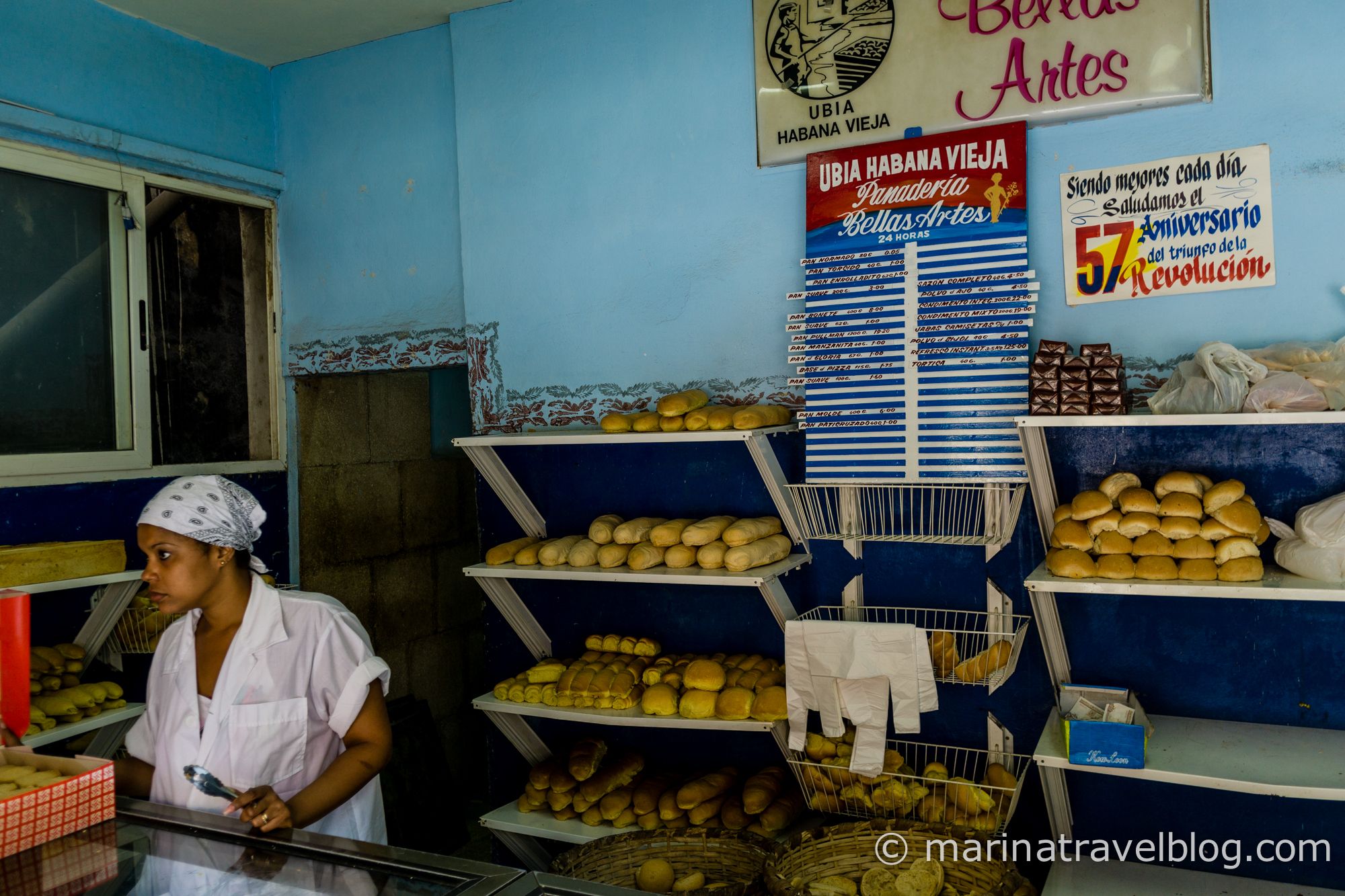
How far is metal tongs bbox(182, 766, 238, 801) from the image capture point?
201 cm

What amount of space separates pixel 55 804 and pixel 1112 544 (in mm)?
2520

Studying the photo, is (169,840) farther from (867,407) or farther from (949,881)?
(867,407)

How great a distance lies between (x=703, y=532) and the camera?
3242mm

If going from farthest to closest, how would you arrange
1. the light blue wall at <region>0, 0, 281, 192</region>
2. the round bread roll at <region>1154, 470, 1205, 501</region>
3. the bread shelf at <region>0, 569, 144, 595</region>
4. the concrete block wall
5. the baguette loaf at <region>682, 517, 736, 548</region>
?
the concrete block wall → the light blue wall at <region>0, 0, 281, 192</region> → the baguette loaf at <region>682, 517, 736, 548</region> → the bread shelf at <region>0, 569, 144, 595</region> → the round bread roll at <region>1154, 470, 1205, 501</region>

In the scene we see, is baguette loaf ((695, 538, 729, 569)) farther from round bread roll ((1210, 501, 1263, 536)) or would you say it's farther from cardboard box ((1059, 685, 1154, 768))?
round bread roll ((1210, 501, 1263, 536))

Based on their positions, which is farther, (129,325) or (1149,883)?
(129,325)

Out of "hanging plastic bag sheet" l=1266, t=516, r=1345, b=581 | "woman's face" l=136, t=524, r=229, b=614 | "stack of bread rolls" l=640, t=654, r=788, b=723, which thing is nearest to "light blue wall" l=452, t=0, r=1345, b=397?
"hanging plastic bag sheet" l=1266, t=516, r=1345, b=581

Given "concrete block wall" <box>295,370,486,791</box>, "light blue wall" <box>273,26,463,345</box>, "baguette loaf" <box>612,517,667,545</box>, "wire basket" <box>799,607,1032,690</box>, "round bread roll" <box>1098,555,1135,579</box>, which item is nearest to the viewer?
"round bread roll" <box>1098,555,1135,579</box>

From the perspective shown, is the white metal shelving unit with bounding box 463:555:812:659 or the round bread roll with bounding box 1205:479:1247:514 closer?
the round bread roll with bounding box 1205:479:1247:514

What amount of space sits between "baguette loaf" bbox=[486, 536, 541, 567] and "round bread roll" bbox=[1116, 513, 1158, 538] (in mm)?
1960

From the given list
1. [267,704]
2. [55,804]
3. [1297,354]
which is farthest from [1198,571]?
[55,804]

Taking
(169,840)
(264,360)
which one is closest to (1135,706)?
(169,840)

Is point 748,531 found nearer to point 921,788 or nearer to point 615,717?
point 615,717

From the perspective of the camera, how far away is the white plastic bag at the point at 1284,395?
8.01 feet
